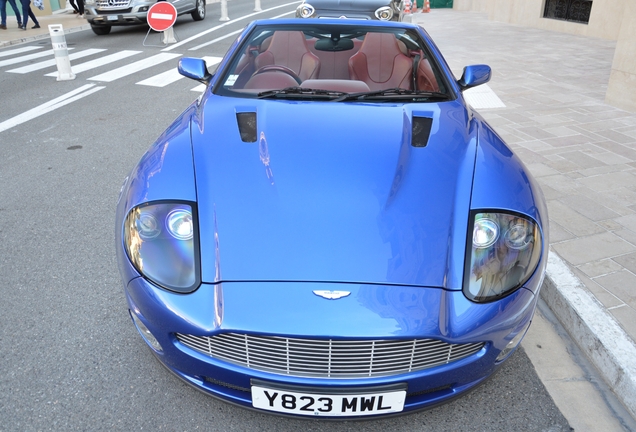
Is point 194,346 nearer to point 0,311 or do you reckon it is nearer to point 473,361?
point 473,361

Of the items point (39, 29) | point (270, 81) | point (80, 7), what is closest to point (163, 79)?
point (270, 81)

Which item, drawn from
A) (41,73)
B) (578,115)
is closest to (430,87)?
(578,115)

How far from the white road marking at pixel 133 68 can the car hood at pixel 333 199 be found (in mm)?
6809

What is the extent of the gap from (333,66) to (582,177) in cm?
221

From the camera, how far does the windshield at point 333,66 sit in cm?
295

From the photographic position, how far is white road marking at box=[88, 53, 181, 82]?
859 centimetres

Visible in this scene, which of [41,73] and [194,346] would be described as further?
[41,73]

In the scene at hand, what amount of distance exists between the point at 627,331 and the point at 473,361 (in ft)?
3.53

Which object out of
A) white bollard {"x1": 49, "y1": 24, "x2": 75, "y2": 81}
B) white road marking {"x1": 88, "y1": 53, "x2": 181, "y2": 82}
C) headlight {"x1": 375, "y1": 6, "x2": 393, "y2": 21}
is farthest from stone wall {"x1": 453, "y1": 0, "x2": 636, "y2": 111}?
white bollard {"x1": 49, "y1": 24, "x2": 75, "y2": 81}

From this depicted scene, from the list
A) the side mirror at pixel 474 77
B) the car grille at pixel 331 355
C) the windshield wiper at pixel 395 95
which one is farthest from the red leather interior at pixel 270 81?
the car grille at pixel 331 355

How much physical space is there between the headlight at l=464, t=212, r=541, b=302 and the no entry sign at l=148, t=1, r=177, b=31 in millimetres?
10600

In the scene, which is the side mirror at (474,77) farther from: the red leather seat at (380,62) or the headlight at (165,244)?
the headlight at (165,244)

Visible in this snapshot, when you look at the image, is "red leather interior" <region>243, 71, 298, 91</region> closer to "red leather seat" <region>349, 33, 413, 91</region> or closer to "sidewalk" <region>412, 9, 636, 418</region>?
"red leather seat" <region>349, 33, 413, 91</region>

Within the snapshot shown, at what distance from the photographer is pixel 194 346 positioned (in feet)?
6.09
